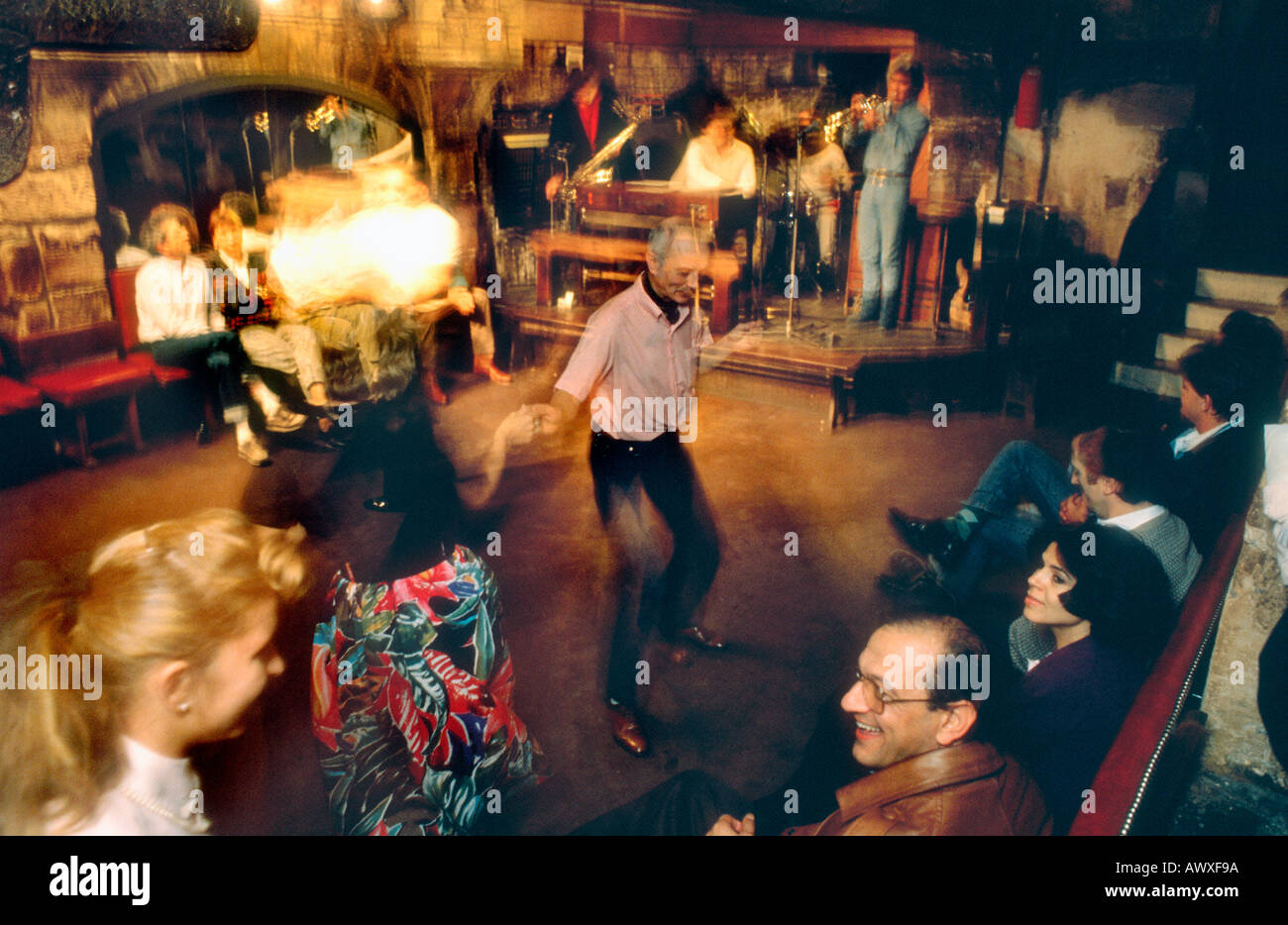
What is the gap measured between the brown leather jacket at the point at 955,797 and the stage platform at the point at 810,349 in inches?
63.3

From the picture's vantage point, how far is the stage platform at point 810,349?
12.3 ft

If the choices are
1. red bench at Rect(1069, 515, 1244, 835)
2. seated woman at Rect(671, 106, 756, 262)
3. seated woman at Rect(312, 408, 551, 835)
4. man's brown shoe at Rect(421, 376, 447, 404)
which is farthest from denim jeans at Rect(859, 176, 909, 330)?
seated woman at Rect(312, 408, 551, 835)

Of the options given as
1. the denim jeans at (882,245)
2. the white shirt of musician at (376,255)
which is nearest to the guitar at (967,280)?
the denim jeans at (882,245)

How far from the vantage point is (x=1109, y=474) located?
3.60m

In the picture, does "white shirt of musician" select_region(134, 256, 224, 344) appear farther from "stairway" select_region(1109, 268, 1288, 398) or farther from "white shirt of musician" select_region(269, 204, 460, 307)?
"stairway" select_region(1109, 268, 1288, 398)

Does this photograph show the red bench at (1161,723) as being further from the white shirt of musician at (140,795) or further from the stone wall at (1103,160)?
the white shirt of musician at (140,795)

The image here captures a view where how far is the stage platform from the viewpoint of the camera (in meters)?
3.76

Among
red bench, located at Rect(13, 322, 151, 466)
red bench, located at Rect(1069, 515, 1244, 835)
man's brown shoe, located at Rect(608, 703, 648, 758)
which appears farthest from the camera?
red bench, located at Rect(13, 322, 151, 466)

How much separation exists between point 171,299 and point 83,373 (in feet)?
1.42

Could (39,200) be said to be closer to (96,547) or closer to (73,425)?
(73,425)

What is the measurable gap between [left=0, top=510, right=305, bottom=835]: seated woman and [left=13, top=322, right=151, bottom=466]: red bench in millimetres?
637
